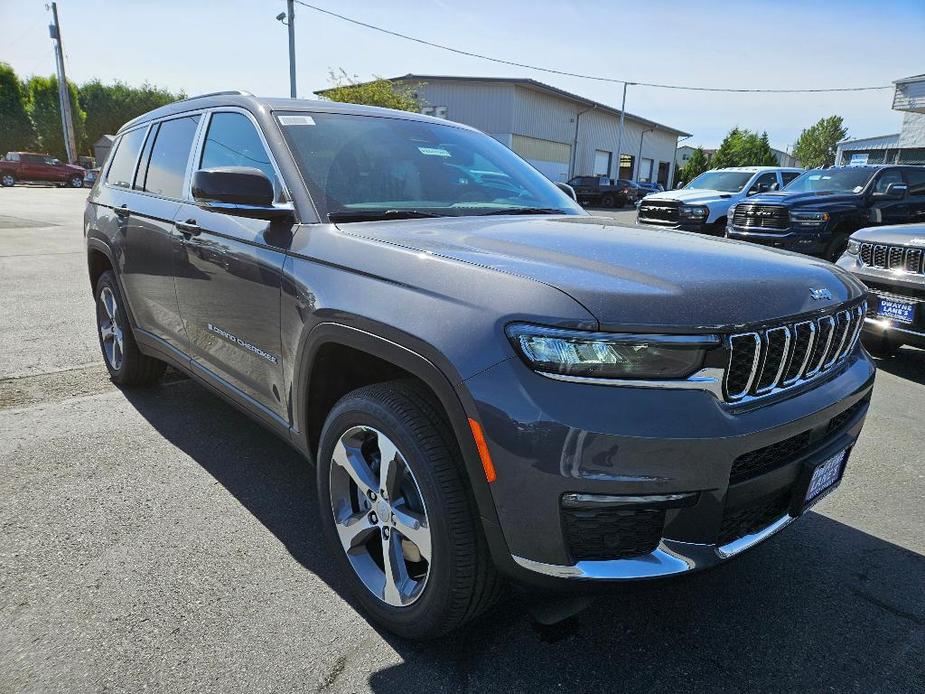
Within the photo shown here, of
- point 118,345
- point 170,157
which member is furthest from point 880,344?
point 118,345

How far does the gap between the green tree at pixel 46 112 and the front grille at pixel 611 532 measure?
210 feet

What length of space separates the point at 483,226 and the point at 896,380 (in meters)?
4.46

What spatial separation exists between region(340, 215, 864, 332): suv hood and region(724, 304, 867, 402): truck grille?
54 mm

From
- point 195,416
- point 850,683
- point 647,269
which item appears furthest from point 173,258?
point 850,683

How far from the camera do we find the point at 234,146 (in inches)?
118

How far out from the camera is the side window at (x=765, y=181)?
13874 mm

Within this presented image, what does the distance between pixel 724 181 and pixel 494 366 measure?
569 inches

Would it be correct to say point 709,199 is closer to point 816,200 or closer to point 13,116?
point 816,200

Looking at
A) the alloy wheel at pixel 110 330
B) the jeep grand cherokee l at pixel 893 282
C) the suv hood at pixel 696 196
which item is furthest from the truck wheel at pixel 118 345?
the suv hood at pixel 696 196

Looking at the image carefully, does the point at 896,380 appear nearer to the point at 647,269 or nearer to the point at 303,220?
the point at 647,269

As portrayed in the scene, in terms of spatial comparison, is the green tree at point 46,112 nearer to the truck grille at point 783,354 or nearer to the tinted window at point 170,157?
the tinted window at point 170,157

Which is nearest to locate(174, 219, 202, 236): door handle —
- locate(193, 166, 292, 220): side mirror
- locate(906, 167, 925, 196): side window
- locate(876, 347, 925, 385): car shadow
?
locate(193, 166, 292, 220): side mirror

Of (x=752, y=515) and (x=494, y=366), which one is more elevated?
(x=494, y=366)

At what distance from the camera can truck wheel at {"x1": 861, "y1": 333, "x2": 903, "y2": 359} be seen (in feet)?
16.9
